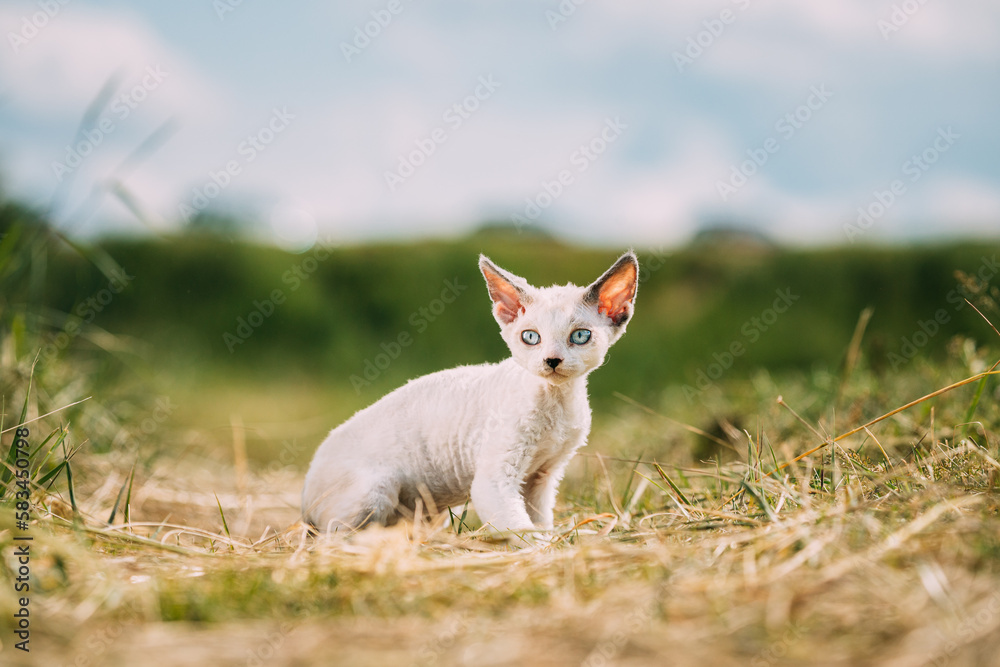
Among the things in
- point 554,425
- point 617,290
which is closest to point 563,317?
point 617,290

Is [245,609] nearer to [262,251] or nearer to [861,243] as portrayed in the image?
[262,251]

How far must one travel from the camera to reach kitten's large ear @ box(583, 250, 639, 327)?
1875 millimetres

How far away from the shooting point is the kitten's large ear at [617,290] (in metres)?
1.88

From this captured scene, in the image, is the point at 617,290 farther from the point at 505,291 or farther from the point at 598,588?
the point at 598,588

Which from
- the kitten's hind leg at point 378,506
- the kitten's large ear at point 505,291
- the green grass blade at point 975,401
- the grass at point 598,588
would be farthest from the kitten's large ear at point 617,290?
the green grass blade at point 975,401

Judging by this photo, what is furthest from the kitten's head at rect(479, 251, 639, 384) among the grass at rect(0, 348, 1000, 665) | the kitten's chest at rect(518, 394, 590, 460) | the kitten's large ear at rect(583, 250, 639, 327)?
the grass at rect(0, 348, 1000, 665)

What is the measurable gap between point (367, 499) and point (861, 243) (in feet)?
18.4

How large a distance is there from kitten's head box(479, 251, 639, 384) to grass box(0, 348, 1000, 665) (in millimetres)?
414

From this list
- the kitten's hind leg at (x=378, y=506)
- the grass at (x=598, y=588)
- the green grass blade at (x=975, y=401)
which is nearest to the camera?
the grass at (x=598, y=588)

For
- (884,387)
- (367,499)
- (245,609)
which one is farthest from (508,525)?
(884,387)

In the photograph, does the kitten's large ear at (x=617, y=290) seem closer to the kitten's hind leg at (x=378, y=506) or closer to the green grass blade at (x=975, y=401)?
the kitten's hind leg at (x=378, y=506)

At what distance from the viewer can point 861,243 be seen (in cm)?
607

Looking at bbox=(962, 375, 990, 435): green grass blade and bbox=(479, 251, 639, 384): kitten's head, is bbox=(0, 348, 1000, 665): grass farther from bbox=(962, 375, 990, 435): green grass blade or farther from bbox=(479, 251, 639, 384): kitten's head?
bbox=(479, 251, 639, 384): kitten's head

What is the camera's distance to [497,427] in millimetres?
1970
